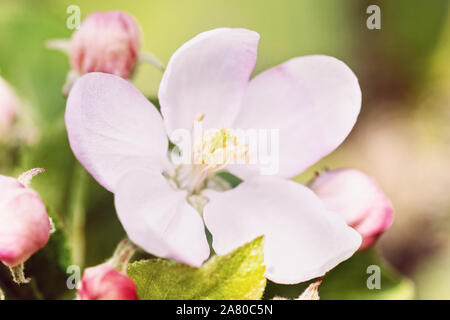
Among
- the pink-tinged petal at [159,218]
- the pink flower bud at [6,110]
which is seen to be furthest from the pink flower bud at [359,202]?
the pink flower bud at [6,110]

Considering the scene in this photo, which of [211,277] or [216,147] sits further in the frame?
[216,147]

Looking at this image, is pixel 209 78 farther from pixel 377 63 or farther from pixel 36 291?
pixel 377 63

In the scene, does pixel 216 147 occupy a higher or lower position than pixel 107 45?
lower

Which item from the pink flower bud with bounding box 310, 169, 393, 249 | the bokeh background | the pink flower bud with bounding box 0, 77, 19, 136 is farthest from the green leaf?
the bokeh background

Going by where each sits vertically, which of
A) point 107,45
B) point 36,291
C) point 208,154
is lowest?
point 36,291

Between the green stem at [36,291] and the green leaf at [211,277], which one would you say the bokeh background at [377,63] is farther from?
the green leaf at [211,277]

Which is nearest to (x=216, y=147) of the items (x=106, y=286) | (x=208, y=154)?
(x=208, y=154)
